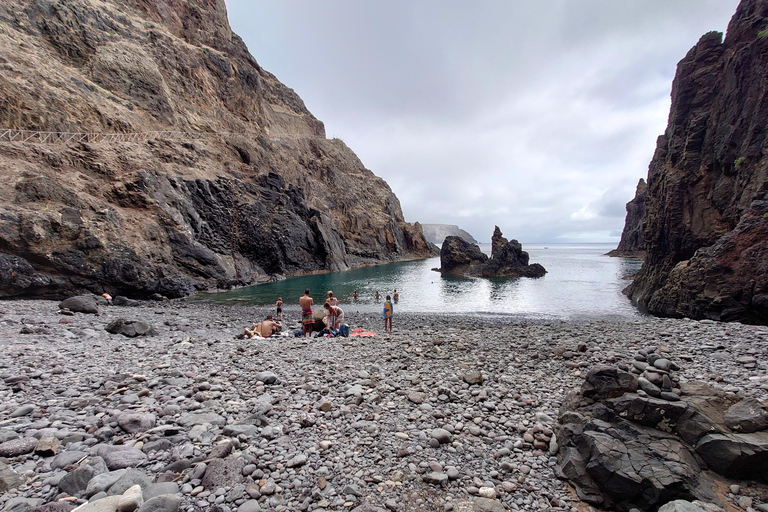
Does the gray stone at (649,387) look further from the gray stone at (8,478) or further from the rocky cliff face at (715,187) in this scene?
the rocky cliff face at (715,187)

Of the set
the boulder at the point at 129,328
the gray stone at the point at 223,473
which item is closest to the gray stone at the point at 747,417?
the gray stone at the point at 223,473

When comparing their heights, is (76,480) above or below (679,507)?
above

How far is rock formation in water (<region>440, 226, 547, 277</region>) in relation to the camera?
59688 millimetres

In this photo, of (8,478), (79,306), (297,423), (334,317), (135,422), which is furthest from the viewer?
(79,306)

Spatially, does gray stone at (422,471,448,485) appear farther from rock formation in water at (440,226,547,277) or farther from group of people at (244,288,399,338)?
rock formation in water at (440,226,547,277)

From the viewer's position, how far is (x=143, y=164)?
3494 centimetres

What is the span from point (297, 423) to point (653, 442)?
535 centimetres

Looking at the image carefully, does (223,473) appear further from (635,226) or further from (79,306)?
(635,226)

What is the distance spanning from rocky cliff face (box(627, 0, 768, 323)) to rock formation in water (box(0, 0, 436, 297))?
4100 centimetres

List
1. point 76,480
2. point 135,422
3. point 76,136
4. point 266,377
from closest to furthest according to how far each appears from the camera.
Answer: point 76,480
point 135,422
point 266,377
point 76,136

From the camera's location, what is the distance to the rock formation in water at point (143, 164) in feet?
76.8

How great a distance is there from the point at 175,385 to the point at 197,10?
85.7 m

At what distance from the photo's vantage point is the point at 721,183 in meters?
21.7

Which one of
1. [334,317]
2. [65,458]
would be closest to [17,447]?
[65,458]
